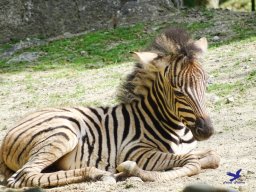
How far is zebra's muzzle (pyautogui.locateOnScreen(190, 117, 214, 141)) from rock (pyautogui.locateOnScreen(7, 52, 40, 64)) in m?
8.33

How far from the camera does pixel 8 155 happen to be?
7.52 meters

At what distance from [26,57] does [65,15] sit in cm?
244

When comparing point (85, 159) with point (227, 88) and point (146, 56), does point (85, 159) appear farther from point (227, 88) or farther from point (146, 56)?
point (227, 88)

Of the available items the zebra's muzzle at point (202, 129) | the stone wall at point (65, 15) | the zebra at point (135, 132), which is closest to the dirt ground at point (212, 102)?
the zebra at point (135, 132)

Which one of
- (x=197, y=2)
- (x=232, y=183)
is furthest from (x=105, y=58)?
(x=232, y=183)

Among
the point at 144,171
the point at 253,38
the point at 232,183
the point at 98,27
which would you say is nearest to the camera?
the point at 232,183

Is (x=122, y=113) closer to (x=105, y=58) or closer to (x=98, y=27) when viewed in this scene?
(x=105, y=58)

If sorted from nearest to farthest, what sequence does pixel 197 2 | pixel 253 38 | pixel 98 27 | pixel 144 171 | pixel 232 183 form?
pixel 232 183
pixel 144 171
pixel 253 38
pixel 98 27
pixel 197 2

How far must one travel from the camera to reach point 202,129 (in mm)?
7012

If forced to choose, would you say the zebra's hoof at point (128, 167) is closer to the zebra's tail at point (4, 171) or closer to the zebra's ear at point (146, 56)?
the zebra's ear at point (146, 56)

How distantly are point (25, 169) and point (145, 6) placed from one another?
35.3 ft

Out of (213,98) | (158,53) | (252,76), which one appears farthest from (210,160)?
(252,76)

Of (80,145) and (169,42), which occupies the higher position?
(169,42)

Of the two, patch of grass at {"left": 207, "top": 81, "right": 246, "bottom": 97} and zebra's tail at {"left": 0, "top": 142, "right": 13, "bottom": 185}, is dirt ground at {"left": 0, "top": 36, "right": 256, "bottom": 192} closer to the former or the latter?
patch of grass at {"left": 207, "top": 81, "right": 246, "bottom": 97}
